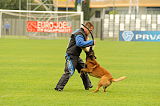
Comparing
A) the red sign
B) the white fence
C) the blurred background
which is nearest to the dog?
the blurred background

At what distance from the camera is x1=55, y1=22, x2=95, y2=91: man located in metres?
13.8

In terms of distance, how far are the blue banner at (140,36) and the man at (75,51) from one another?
41.5 meters

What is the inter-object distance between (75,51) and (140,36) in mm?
42029

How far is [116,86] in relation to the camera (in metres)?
15.7

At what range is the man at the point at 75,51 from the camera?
45.4ft

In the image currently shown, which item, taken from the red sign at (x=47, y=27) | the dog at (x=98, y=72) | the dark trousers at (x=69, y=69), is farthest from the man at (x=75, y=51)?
the red sign at (x=47, y=27)

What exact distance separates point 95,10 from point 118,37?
4541 centimetres

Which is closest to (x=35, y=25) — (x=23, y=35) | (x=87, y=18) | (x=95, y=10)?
(x=23, y=35)

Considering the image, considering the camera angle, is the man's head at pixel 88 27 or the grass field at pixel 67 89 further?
the man's head at pixel 88 27

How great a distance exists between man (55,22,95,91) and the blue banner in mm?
41477

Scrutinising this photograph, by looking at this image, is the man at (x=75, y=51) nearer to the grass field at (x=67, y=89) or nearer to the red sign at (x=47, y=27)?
the grass field at (x=67, y=89)

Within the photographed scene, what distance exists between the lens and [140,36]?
5578cm

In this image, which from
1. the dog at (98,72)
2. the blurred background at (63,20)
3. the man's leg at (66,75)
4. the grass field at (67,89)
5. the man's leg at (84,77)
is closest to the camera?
the grass field at (67,89)

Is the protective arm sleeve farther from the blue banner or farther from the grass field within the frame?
the blue banner
